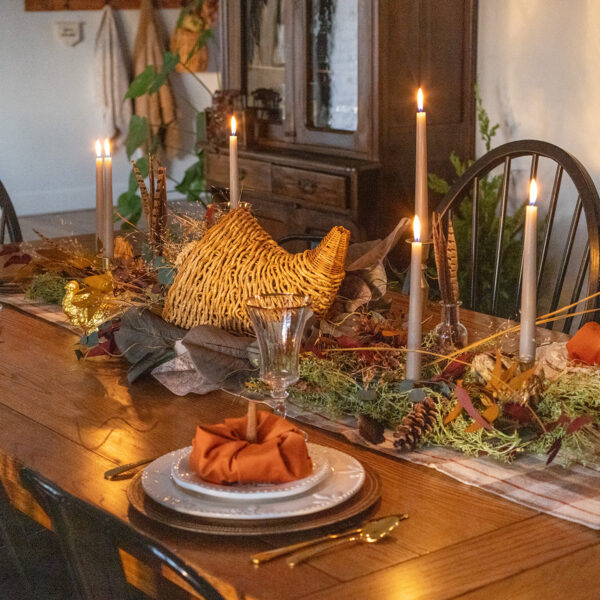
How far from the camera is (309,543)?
91 cm

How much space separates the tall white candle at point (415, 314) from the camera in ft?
4.03

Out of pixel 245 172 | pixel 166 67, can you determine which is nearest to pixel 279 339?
pixel 245 172

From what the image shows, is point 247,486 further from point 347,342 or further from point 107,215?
point 107,215

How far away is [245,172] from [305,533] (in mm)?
2815

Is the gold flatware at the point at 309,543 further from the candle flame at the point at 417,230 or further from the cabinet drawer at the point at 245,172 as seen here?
the cabinet drawer at the point at 245,172

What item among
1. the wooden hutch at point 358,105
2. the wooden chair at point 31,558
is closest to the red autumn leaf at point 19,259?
the wooden chair at point 31,558

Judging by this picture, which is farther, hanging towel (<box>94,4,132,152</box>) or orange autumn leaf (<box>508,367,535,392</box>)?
hanging towel (<box>94,4,132,152</box>)

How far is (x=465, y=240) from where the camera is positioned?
3023 millimetres

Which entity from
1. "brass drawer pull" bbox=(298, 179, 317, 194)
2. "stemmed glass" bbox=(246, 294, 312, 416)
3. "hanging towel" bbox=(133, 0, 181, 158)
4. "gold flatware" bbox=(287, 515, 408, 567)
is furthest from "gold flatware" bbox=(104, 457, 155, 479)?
"hanging towel" bbox=(133, 0, 181, 158)

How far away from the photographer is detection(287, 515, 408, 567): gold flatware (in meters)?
0.89

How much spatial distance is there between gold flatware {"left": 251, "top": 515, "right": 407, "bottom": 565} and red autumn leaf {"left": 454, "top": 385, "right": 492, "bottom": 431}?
15cm

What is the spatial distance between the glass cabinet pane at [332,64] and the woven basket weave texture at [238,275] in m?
1.88

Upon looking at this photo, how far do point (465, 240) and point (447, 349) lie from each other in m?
1.75

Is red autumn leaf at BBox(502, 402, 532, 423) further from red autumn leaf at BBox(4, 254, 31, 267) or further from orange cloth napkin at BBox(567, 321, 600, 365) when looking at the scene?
red autumn leaf at BBox(4, 254, 31, 267)
